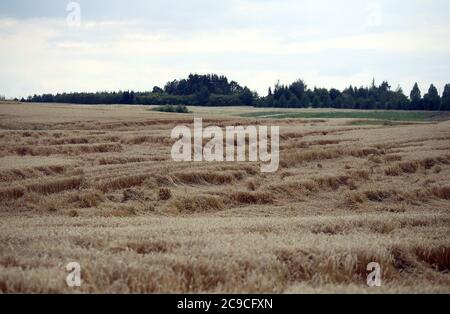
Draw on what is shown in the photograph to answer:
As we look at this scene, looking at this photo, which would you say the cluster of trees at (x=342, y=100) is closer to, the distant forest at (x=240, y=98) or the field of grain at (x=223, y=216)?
the distant forest at (x=240, y=98)

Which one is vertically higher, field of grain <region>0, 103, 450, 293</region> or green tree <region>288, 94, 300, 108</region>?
green tree <region>288, 94, 300, 108</region>

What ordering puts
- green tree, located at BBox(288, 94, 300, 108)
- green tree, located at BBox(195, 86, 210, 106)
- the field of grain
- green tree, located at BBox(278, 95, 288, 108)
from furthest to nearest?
green tree, located at BBox(195, 86, 210, 106) < green tree, located at BBox(288, 94, 300, 108) < green tree, located at BBox(278, 95, 288, 108) < the field of grain

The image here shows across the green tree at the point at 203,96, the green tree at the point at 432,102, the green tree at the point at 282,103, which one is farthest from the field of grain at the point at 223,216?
the green tree at the point at 203,96

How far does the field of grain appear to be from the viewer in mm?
7016

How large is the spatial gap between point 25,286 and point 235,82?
17768 centimetres

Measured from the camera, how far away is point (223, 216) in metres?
18.8

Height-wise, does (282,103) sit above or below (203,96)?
below

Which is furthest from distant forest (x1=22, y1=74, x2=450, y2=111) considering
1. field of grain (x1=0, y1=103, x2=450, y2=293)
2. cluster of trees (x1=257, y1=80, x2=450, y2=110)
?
field of grain (x1=0, y1=103, x2=450, y2=293)

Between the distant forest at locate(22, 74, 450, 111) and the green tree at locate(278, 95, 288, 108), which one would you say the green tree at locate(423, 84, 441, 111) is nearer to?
the distant forest at locate(22, 74, 450, 111)

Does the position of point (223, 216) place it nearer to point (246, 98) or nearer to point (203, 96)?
point (246, 98)

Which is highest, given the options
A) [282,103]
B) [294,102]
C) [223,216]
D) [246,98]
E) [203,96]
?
[203,96]

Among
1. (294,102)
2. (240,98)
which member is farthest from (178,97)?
(294,102)

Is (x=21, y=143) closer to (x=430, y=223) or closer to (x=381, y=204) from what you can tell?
(x=381, y=204)
